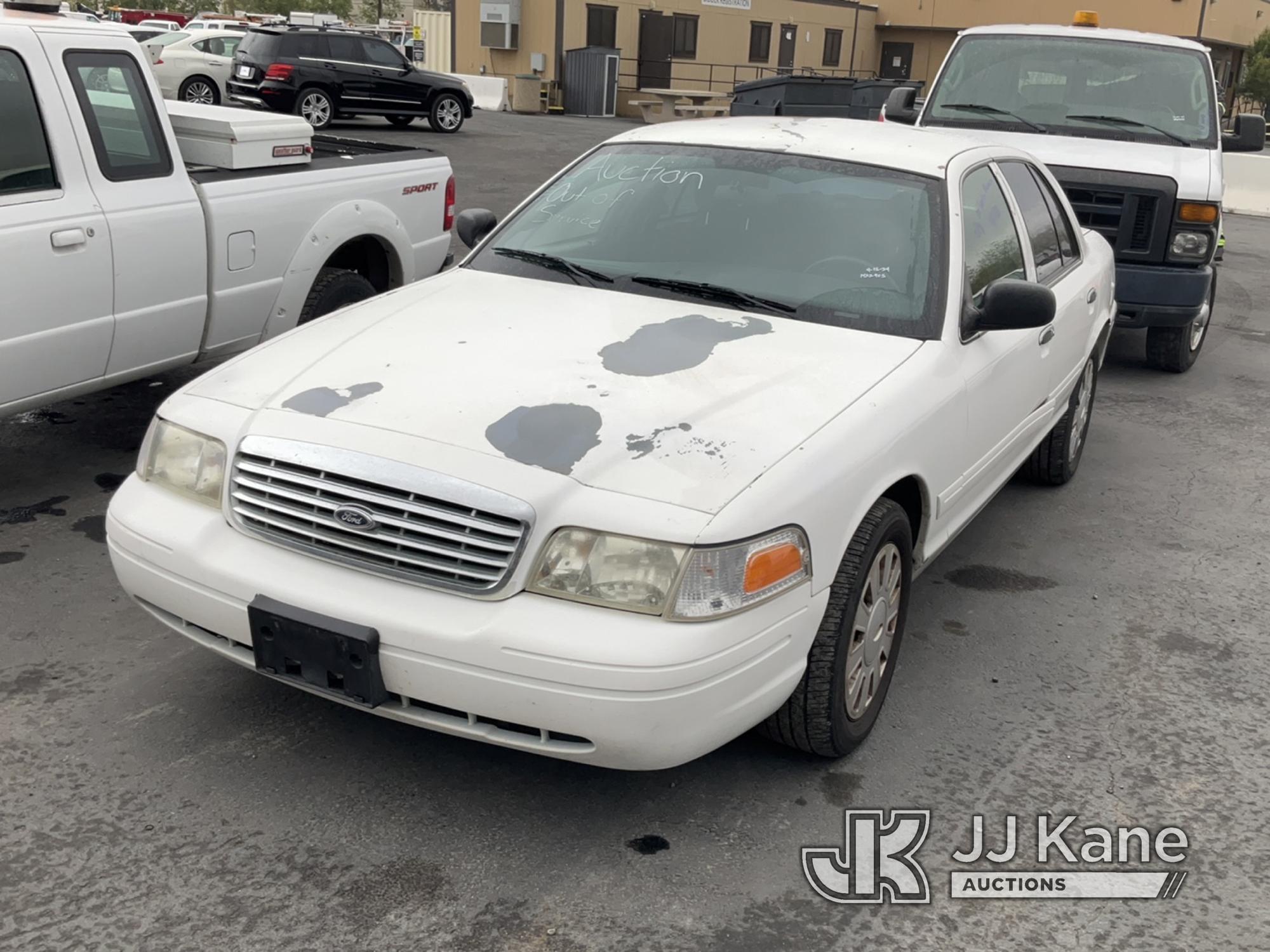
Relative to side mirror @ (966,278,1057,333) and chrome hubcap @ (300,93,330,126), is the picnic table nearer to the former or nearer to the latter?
chrome hubcap @ (300,93,330,126)

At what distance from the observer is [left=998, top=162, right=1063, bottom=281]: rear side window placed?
4879mm

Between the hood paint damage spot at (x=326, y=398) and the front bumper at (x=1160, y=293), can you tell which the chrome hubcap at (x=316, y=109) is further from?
the hood paint damage spot at (x=326, y=398)

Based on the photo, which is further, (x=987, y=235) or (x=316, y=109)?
(x=316, y=109)

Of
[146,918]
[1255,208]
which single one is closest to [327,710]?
[146,918]

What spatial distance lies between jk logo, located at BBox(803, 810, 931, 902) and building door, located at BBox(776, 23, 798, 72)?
40115mm

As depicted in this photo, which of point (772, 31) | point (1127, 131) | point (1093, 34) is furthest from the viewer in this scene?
point (772, 31)

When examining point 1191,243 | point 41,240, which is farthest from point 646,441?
point 1191,243

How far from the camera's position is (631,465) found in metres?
2.96

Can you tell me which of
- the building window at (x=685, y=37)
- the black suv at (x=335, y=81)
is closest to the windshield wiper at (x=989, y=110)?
the black suv at (x=335, y=81)

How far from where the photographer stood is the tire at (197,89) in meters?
22.9

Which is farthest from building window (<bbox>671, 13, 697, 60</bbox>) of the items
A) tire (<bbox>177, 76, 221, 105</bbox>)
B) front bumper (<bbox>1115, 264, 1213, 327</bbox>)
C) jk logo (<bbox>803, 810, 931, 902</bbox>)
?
jk logo (<bbox>803, 810, 931, 902</bbox>)

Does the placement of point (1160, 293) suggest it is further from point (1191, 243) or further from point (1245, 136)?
point (1245, 136)

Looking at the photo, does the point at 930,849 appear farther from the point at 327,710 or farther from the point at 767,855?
the point at 327,710

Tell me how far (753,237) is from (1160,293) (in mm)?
4581
